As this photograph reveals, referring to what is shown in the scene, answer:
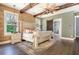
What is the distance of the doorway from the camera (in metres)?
2.28

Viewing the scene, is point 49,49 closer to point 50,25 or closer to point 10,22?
point 50,25

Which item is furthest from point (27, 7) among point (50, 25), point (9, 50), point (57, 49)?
point (57, 49)

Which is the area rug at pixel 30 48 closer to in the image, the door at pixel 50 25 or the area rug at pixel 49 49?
the area rug at pixel 49 49

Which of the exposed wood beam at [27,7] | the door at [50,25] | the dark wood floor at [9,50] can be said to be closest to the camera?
the dark wood floor at [9,50]

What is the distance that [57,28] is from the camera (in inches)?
90.6

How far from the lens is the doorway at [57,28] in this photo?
2285 millimetres

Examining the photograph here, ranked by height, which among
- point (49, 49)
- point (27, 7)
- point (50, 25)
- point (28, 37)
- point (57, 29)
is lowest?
point (49, 49)

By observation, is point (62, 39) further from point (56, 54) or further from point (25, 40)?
point (25, 40)

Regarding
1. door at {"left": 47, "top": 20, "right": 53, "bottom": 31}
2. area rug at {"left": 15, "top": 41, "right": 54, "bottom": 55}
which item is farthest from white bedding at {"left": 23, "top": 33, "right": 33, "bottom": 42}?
door at {"left": 47, "top": 20, "right": 53, "bottom": 31}

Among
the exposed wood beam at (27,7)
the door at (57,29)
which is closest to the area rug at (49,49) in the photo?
the door at (57,29)

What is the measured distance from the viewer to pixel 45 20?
2.34m
